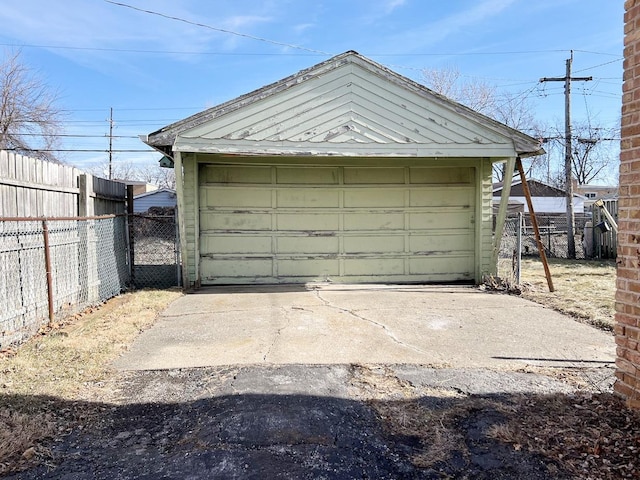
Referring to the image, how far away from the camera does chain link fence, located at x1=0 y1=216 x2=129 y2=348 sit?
173 inches

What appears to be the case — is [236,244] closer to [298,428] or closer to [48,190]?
[48,190]

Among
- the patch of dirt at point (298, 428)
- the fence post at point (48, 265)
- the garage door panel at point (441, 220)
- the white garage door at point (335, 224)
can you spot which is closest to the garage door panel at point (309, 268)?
the white garage door at point (335, 224)

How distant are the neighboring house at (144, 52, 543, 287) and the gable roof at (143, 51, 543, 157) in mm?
17

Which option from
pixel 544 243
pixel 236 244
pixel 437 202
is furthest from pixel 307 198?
pixel 544 243

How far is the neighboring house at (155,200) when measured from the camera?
29688 millimetres

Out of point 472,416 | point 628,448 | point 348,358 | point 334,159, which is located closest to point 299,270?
point 334,159

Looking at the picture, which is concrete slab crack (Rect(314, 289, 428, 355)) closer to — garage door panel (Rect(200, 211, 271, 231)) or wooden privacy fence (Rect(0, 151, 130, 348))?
garage door panel (Rect(200, 211, 271, 231))

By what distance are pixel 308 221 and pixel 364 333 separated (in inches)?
148

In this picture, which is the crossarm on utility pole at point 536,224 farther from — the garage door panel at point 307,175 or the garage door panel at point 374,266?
the garage door panel at point 307,175

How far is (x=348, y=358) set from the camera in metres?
4.22

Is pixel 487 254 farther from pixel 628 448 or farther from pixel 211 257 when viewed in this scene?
pixel 628 448

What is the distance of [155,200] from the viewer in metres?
30.4

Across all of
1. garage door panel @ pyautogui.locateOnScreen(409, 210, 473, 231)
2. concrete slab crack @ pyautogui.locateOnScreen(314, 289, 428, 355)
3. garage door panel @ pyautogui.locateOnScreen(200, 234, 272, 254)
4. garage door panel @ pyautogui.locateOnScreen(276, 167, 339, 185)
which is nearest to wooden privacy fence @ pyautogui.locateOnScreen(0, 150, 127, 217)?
garage door panel @ pyautogui.locateOnScreen(200, 234, 272, 254)

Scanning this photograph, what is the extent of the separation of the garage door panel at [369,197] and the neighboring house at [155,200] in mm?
23490
